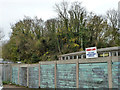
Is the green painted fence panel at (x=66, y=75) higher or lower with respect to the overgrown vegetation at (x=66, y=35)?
lower

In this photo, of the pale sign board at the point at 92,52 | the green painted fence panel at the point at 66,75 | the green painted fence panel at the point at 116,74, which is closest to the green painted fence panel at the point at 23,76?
the green painted fence panel at the point at 66,75

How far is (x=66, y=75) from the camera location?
16125 mm

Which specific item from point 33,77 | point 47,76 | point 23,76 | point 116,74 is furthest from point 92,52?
point 23,76

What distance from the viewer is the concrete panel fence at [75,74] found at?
11.7 m

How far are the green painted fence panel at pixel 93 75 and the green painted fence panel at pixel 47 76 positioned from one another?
433 cm

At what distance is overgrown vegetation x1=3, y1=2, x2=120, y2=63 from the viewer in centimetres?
2892

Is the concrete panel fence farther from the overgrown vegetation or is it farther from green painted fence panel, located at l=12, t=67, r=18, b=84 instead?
the overgrown vegetation

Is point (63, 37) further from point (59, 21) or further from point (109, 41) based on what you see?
point (109, 41)

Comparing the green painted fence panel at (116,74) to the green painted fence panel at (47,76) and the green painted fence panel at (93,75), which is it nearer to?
the green painted fence panel at (93,75)

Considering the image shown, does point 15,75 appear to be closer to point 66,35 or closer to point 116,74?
point 66,35

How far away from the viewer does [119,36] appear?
29.6m

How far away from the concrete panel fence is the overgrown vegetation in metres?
7.27

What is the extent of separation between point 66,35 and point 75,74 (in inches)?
613

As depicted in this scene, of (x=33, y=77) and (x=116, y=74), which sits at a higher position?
(x=116, y=74)
